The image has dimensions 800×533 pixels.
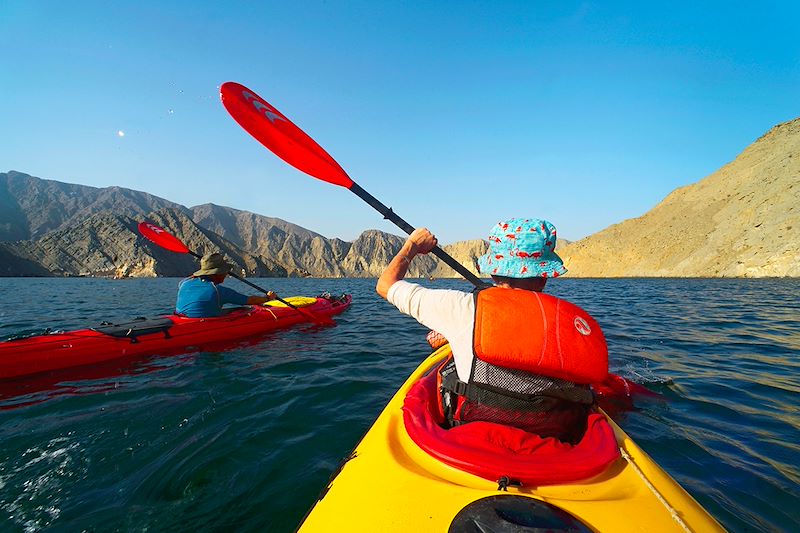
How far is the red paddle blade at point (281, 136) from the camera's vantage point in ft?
14.9

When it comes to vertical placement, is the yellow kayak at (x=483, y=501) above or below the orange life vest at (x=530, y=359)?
below

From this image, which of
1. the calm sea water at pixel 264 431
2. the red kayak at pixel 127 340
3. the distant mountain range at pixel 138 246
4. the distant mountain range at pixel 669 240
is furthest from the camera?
the distant mountain range at pixel 138 246

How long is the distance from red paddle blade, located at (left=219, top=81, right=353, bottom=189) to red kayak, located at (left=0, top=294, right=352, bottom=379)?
16.9 feet

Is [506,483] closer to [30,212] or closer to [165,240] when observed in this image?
[165,240]

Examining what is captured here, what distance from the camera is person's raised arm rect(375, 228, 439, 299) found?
2.20m

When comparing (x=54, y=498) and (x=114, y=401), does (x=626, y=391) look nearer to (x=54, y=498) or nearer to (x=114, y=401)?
(x=54, y=498)

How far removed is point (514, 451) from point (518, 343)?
667mm

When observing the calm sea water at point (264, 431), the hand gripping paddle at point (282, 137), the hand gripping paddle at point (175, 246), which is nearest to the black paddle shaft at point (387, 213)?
the hand gripping paddle at point (282, 137)

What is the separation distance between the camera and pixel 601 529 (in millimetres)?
1422

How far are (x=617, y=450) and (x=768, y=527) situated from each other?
60.3 inches

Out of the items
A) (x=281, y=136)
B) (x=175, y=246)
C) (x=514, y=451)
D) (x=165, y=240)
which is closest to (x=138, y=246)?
(x=165, y=240)

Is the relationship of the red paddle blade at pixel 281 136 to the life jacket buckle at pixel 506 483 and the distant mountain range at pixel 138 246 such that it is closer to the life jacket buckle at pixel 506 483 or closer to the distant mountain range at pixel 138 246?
the life jacket buckle at pixel 506 483

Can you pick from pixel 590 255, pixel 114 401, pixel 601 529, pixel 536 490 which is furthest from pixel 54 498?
pixel 590 255

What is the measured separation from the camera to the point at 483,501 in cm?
145
